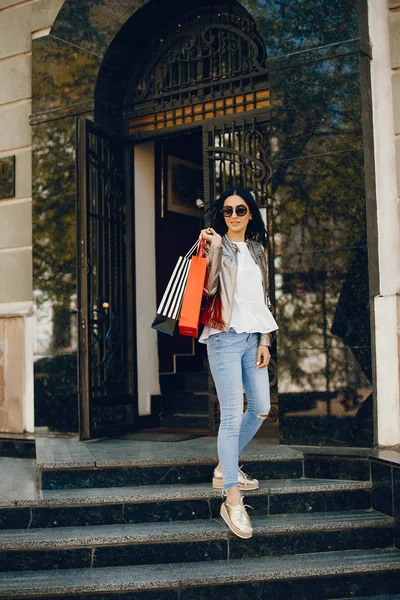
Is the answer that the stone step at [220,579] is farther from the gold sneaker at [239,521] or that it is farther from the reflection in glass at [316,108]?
the reflection in glass at [316,108]

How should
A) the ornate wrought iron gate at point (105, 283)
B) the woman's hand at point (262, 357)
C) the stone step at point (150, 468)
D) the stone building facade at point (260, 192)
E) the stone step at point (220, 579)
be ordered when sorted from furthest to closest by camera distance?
the ornate wrought iron gate at point (105, 283)
the stone building facade at point (260, 192)
the stone step at point (150, 468)
the woman's hand at point (262, 357)
the stone step at point (220, 579)

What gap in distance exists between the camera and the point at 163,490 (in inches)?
219

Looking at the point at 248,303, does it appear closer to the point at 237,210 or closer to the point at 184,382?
the point at 237,210

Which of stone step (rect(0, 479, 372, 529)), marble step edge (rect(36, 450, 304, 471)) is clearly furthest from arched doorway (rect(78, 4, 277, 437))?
stone step (rect(0, 479, 372, 529))

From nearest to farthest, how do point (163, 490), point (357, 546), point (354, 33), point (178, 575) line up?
point (178, 575) < point (357, 546) < point (163, 490) < point (354, 33)

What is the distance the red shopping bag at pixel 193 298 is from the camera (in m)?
4.85

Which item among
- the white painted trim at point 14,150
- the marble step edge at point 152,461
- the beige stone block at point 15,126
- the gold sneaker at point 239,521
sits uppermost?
the beige stone block at point 15,126

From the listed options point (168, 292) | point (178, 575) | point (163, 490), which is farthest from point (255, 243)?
point (178, 575)

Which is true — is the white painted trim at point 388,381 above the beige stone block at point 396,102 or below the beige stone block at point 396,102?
below

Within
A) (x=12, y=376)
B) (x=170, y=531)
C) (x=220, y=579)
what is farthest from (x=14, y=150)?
(x=220, y=579)

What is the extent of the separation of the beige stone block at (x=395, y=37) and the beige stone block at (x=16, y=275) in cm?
395

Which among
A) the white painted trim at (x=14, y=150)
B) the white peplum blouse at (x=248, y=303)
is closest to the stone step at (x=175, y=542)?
the white peplum blouse at (x=248, y=303)

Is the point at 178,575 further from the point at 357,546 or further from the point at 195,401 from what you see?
the point at 195,401

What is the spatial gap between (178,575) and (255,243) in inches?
84.4
